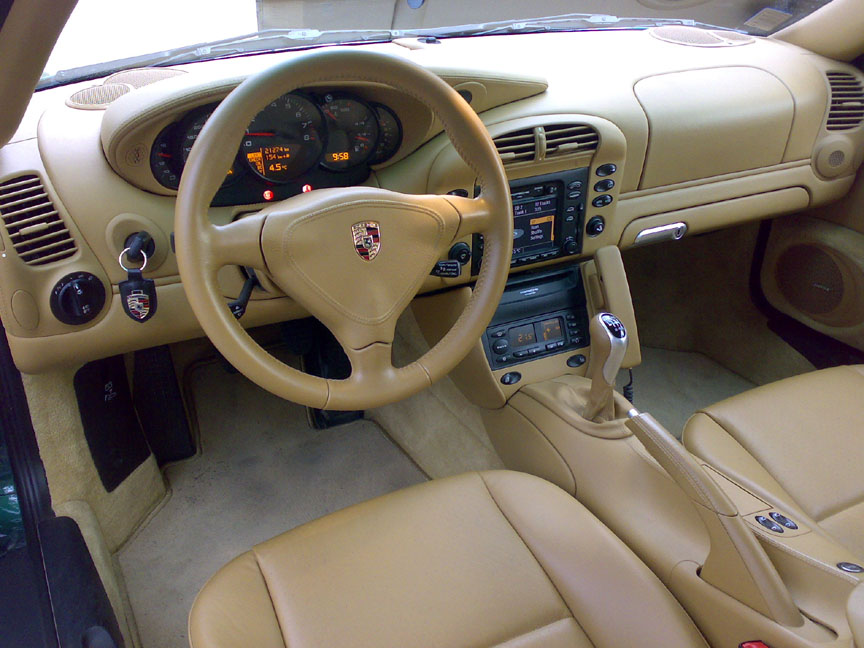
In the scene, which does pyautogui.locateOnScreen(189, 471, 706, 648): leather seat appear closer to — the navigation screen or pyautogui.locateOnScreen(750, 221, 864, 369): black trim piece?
the navigation screen

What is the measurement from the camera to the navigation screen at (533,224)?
5.26ft

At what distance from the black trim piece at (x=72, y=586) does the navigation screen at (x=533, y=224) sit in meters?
1.16

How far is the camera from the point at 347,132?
Answer: 52.0 inches

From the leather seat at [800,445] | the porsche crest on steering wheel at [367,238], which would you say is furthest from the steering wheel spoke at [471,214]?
the leather seat at [800,445]

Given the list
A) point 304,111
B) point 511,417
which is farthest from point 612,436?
point 304,111

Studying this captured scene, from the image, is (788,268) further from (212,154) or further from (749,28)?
(212,154)

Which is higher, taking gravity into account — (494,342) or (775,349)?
(494,342)

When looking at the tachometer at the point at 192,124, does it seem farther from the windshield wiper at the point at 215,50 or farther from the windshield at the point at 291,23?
the windshield wiper at the point at 215,50

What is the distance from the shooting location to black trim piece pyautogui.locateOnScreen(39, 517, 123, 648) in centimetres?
120

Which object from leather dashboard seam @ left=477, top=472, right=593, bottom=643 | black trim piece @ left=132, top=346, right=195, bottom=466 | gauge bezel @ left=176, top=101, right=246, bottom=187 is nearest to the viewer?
leather dashboard seam @ left=477, top=472, right=593, bottom=643

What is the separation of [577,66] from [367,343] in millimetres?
1063

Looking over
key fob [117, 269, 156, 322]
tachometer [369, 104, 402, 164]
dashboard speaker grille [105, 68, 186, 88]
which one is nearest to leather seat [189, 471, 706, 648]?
key fob [117, 269, 156, 322]

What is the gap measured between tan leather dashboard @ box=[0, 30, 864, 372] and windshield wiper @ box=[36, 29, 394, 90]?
0.05m

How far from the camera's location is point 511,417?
5.41 feet
